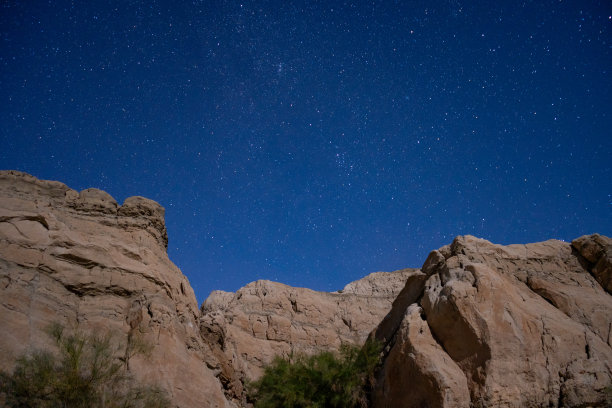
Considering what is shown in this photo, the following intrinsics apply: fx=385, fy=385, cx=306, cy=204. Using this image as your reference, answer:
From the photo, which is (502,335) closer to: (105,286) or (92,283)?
(105,286)

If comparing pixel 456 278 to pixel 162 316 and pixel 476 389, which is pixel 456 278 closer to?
pixel 476 389

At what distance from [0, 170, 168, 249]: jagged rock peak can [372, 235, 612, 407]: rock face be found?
45.2 ft

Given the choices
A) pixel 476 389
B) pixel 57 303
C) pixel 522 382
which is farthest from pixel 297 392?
pixel 57 303

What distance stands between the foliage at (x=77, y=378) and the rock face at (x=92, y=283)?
1.64 ft

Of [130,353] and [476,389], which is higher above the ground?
[130,353]

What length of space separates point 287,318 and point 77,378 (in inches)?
1105

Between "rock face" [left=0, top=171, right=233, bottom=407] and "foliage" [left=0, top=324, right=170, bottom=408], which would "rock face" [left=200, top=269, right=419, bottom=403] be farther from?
"foliage" [left=0, top=324, right=170, bottom=408]

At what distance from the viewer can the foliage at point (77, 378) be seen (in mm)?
10867

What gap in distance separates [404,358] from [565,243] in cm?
1131

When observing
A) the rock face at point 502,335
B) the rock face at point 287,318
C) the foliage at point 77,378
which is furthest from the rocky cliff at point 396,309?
the rock face at point 287,318

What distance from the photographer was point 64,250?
631 inches

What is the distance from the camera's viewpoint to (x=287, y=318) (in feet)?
127

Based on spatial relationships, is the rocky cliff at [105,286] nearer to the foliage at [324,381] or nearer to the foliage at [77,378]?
the foliage at [77,378]

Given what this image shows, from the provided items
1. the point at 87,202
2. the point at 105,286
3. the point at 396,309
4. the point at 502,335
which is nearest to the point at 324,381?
the point at 396,309
